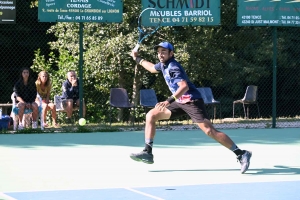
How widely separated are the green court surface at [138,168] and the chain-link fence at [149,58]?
5212mm

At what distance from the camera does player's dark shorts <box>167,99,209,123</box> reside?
8.80 m

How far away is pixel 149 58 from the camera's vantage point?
19.8 meters

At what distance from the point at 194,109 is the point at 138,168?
101 cm

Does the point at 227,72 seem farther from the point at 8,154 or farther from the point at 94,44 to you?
the point at 8,154

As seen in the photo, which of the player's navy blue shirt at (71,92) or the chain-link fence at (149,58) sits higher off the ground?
the chain-link fence at (149,58)

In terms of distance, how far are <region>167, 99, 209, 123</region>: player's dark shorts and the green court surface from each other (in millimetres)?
660

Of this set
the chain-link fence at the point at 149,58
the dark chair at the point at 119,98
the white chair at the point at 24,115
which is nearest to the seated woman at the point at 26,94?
the white chair at the point at 24,115

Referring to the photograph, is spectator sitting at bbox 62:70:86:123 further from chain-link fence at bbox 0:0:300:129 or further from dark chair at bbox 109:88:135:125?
chain-link fence at bbox 0:0:300:129

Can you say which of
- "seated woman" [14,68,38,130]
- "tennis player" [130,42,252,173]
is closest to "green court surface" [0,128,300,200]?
"tennis player" [130,42,252,173]

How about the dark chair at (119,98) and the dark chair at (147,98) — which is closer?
the dark chair at (119,98)

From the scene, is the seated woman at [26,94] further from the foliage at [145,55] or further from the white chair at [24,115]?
the foliage at [145,55]

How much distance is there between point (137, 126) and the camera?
15508mm

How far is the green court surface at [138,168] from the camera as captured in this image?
7.27m

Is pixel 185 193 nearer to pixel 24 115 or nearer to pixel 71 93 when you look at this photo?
pixel 24 115
